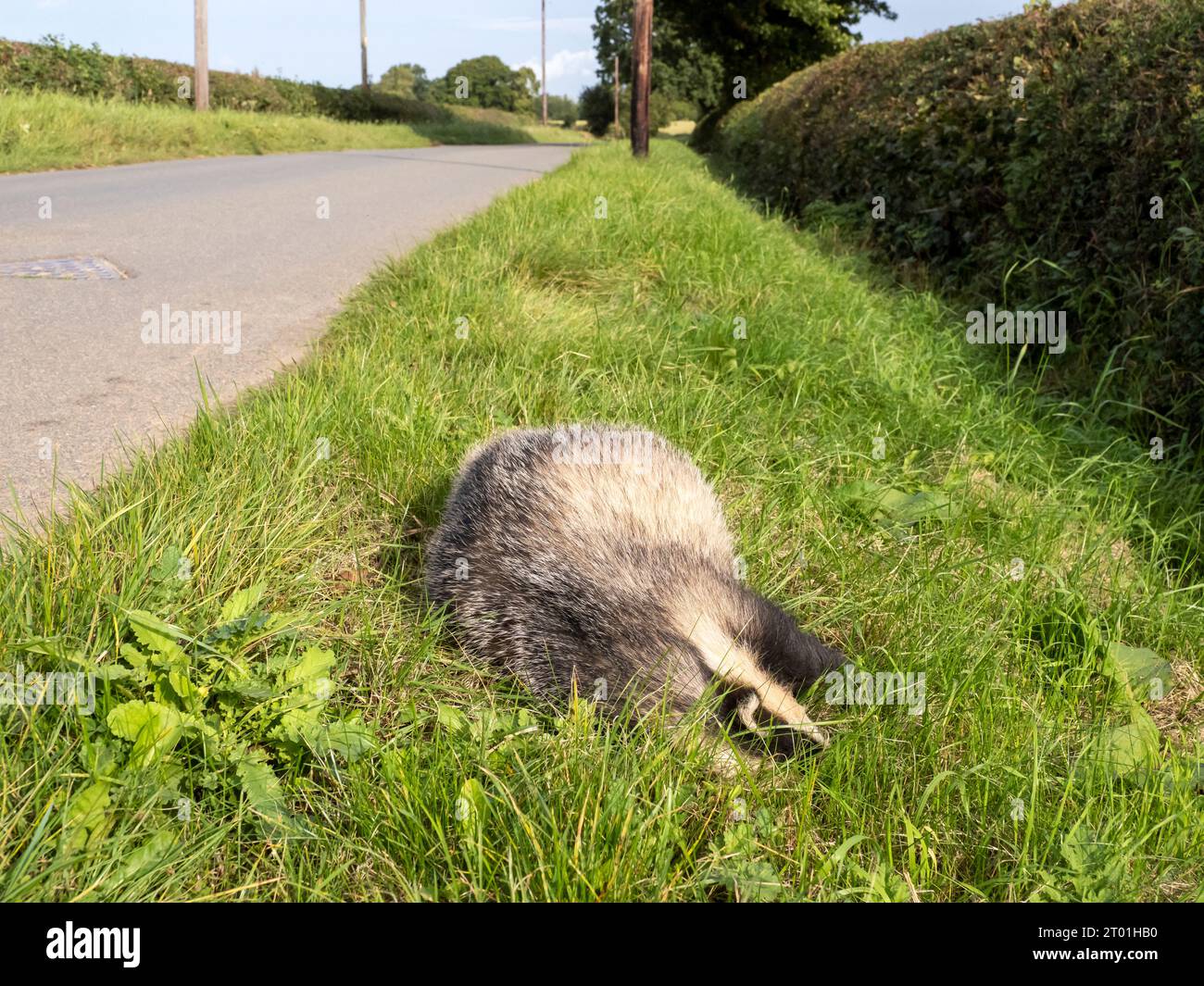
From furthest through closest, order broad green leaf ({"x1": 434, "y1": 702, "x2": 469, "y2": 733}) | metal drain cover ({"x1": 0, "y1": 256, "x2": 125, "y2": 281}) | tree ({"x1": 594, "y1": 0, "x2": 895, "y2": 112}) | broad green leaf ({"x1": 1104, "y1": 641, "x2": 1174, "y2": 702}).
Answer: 1. tree ({"x1": 594, "y1": 0, "x2": 895, "y2": 112})
2. metal drain cover ({"x1": 0, "y1": 256, "x2": 125, "y2": 281})
3. broad green leaf ({"x1": 1104, "y1": 641, "x2": 1174, "y2": 702})
4. broad green leaf ({"x1": 434, "y1": 702, "x2": 469, "y2": 733})

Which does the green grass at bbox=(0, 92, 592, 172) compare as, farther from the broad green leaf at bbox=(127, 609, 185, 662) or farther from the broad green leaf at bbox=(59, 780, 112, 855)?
the broad green leaf at bbox=(59, 780, 112, 855)

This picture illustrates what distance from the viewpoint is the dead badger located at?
2.39m

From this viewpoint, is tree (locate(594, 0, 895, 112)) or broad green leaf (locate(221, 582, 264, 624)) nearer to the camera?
broad green leaf (locate(221, 582, 264, 624))

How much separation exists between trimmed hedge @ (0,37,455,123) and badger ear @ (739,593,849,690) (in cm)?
1798

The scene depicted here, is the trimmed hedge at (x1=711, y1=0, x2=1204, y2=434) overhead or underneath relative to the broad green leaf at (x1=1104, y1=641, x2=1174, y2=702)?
overhead

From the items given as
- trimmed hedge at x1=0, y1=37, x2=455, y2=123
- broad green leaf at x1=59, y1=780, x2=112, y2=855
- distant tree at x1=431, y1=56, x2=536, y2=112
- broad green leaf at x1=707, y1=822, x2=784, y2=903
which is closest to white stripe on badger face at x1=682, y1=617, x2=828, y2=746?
broad green leaf at x1=707, y1=822, x2=784, y2=903

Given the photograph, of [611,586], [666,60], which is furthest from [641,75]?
[666,60]

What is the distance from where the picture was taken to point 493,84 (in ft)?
261

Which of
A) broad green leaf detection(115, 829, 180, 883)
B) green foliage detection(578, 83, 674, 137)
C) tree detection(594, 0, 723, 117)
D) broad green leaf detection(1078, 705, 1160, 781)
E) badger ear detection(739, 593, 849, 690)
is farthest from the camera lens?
green foliage detection(578, 83, 674, 137)

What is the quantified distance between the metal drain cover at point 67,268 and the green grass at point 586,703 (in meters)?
2.29

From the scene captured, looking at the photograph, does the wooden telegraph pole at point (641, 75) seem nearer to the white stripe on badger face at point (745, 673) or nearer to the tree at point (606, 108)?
the white stripe on badger face at point (745, 673)

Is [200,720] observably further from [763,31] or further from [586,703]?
[763,31]

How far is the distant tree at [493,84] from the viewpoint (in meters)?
78.4

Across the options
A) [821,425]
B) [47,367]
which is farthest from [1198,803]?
[47,367]
